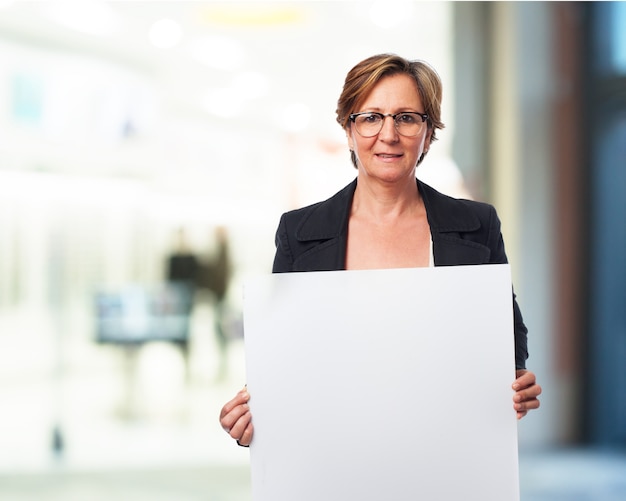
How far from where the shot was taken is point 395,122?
1420mm

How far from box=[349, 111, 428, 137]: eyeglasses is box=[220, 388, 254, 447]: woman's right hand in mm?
513

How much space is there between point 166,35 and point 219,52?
332 millimetres

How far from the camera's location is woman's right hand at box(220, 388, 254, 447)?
4.69 feet

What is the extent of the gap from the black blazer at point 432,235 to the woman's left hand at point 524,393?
104mm

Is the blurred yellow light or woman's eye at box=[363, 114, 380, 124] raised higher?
the blurred yellow light

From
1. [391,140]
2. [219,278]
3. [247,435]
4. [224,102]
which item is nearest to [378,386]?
[247,435]

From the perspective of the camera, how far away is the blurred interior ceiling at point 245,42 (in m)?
4.75

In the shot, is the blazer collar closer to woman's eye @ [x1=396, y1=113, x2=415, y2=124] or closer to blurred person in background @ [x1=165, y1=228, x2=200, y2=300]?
woman's eye @ [x1=396, y1=113, x2=415, y2=124]

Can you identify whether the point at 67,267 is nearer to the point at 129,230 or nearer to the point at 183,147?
the point at 129,230

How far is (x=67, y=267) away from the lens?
15.8 feet

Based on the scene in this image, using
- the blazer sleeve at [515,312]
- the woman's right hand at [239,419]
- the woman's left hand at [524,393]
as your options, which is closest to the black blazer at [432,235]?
the blazer sleeve at [515,312]

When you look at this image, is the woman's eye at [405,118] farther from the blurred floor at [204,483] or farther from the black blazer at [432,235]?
the blurred floor at [204,483]

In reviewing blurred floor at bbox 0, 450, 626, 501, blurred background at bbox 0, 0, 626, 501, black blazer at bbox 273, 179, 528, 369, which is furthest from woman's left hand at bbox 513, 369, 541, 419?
blurred background at bbox 0, 0, 626, 501

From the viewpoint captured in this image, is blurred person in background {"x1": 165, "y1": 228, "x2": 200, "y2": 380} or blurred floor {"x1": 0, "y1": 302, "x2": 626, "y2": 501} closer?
blurred floor {"x1": 0, "y1": 302, "x2": 626, "y2": 501}
